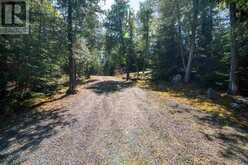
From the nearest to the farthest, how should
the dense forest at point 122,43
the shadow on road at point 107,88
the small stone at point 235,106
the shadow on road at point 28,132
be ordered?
the shadow on road at point 28,132
the dense forest at point 122,43
the small stone at point 235,106
the shadow on road at point 107,88

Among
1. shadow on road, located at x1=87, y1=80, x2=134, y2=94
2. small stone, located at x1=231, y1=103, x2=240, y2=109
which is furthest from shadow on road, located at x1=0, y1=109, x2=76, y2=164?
small stone, located at x1=231, y1=103, x2=240, y2=109

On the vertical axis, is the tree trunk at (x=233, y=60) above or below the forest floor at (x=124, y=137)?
above

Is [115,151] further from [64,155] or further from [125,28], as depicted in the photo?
[125,28]

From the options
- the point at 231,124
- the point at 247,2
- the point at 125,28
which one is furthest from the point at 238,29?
the point at 125,28

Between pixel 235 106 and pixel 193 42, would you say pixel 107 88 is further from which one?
pixel 235 106

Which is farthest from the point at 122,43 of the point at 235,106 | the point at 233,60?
the point at 235,106

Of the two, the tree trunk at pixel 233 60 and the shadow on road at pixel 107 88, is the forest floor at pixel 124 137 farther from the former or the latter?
the shadow on road at pixel 107 88

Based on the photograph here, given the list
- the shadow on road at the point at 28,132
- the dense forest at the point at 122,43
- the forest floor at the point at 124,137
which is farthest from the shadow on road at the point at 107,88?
the shadow on road at the point at 28,132

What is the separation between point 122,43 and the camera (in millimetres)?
31219

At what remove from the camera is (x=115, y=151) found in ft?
19.8

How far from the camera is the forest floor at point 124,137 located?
570 centimetres

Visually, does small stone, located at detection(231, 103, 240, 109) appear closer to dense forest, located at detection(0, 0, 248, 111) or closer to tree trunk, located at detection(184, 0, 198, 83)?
dense forest, located at detection(0, 0, 248, 111)

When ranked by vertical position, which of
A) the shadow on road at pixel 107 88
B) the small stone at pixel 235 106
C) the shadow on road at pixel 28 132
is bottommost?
the shadow on road at pixel 28 132

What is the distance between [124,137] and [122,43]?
2514 centimetres
